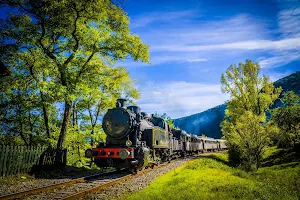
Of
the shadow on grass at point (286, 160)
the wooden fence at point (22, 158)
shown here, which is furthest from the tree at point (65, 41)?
the shadow on grass at point (286, 160)

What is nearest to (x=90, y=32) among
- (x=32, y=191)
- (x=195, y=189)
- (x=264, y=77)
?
(x=32, y=191)

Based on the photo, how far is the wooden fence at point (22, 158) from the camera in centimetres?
941

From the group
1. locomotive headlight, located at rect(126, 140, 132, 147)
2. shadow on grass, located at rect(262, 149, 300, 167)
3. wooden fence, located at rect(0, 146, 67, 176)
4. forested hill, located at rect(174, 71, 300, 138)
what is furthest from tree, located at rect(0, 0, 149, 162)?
forested hill, located at rect(174, 71, 300, 138)

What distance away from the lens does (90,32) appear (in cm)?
1363

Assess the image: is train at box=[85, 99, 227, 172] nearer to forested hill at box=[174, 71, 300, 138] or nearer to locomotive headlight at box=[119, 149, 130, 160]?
locomotive headlight at box=[119, 149, 130, 160]

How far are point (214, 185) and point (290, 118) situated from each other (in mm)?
25521

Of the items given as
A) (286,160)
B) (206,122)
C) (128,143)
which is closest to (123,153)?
(128,143)

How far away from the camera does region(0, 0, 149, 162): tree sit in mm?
11906

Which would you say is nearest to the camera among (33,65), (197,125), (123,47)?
(33,65)

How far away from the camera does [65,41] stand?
14.8 meters

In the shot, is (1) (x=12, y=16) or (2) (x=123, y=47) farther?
(2) (x=123, y=47)

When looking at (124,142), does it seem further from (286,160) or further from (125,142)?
(286,160)

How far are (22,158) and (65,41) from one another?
8122mm

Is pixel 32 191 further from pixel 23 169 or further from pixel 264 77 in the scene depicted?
pixel 264 77
